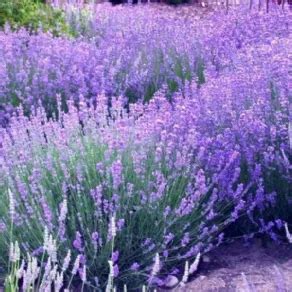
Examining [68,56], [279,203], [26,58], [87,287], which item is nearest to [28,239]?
[87,287]

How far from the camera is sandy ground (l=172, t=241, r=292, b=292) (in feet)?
8.40

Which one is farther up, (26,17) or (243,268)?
(26,17)

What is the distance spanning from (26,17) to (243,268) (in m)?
4.24

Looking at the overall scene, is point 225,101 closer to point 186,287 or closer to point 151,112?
point 151,112

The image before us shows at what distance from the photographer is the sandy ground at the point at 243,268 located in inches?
101

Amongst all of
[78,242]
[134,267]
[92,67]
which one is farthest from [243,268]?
[92,67]

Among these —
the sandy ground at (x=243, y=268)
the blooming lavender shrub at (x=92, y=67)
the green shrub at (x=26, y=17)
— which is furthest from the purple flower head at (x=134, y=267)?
the green shrub at (x=26, y=17)

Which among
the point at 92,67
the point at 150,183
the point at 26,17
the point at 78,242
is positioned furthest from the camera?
the point at 26,17

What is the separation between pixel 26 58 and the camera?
4879 millimetres

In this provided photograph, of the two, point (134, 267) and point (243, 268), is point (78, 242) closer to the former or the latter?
point (134, 267)

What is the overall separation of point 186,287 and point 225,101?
1019 millimetres

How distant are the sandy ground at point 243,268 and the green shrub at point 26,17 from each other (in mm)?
3785

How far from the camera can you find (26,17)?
6297 millimetres

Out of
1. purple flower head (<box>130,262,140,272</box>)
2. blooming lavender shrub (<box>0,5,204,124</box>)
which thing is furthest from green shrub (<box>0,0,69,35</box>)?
purple flower head (<box>130,262,140,272</box>)
